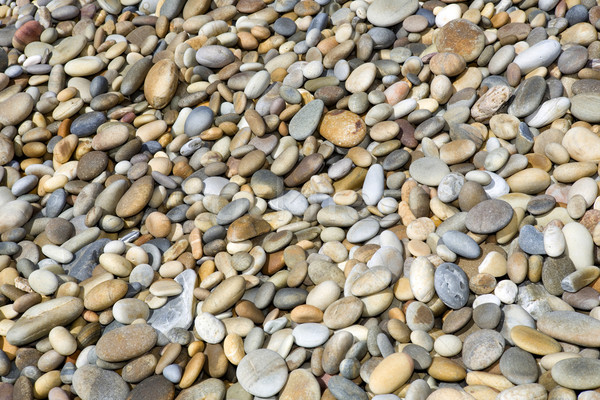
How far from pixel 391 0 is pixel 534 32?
63 cm

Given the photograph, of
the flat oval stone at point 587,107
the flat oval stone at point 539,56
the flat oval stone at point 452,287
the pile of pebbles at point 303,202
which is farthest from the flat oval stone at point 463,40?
the flat oval stone at point 452,287

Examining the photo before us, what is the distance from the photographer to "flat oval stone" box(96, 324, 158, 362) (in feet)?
4.82

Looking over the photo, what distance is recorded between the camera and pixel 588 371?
1209 millimetres

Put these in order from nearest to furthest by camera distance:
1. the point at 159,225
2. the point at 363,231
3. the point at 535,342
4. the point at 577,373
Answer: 1. the point at 577,373
2. the point at 535,342
3. the point at 363,231
4. the point at 159,225

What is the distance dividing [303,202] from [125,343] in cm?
76

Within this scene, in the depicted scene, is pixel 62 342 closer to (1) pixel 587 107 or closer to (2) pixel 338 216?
(2) pixel 338 216

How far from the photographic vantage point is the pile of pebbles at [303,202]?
141 centimetres

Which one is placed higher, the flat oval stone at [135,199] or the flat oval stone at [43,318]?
the flat oval stone at [135,199]

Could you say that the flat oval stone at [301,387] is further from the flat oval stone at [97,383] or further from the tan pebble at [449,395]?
the flat oval stone at [97,383]

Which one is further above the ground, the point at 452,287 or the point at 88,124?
the point at 88,124

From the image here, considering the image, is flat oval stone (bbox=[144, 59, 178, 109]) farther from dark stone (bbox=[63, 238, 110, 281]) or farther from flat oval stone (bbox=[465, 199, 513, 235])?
flat oval stone (bbox=[465, 199, 513, 235])

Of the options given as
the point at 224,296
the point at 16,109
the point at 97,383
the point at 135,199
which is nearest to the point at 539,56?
the point at 224,296

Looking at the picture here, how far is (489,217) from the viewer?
5.14ft

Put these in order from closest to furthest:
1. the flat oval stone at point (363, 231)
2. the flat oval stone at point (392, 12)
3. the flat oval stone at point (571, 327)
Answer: the flat oval stone at point (571, 327) < the flat oval stone at point (363, 231) < the flat oval stone at point (392, 12)
